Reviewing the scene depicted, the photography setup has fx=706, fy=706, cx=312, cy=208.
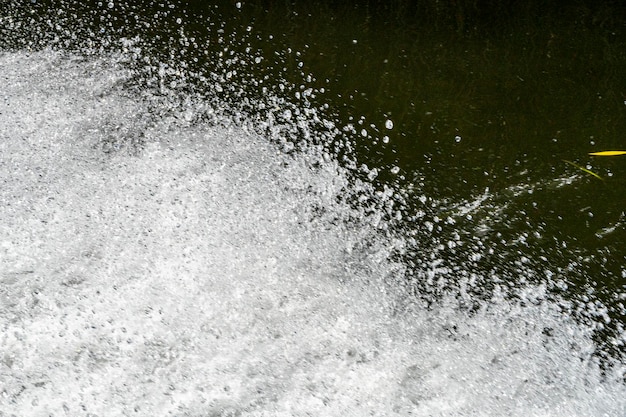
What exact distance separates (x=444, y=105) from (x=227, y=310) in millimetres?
1213

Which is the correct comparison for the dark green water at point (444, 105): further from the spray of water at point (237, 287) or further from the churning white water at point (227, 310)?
the churning white water at point (227, 310)

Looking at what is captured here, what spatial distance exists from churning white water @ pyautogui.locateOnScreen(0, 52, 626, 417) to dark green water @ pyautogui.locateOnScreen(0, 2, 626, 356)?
0.13m

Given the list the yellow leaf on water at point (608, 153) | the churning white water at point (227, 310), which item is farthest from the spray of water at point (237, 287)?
the yellow leaf on water at point (608, 153)

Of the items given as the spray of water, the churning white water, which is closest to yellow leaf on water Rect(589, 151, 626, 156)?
the spray of water

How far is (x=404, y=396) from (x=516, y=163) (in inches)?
39.8

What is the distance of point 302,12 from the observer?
10.2 ft

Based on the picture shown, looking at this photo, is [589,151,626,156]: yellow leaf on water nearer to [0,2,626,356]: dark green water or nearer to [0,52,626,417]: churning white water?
[0,2,626,356]: dark green water

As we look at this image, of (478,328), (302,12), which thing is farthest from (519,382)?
(302,12)

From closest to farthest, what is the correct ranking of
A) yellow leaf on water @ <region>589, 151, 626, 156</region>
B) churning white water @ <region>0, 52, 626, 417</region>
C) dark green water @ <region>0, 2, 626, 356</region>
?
churning white water @ <region>0, 52, 626, 417</region>
dark green water @ <region>0, 2, 626, 356</region>
yellow leaf on water @ <region>589, 151, 626, 156</region>

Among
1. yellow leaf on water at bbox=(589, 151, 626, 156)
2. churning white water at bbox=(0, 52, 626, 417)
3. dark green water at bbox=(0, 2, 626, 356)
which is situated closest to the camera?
churning white water at bbox=(0, 52, 626, 417)

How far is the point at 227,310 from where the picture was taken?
184 cm

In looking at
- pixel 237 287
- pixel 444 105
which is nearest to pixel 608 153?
pixel 444 105

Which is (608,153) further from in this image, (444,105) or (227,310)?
(227,310)

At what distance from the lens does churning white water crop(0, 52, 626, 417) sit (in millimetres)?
1660
